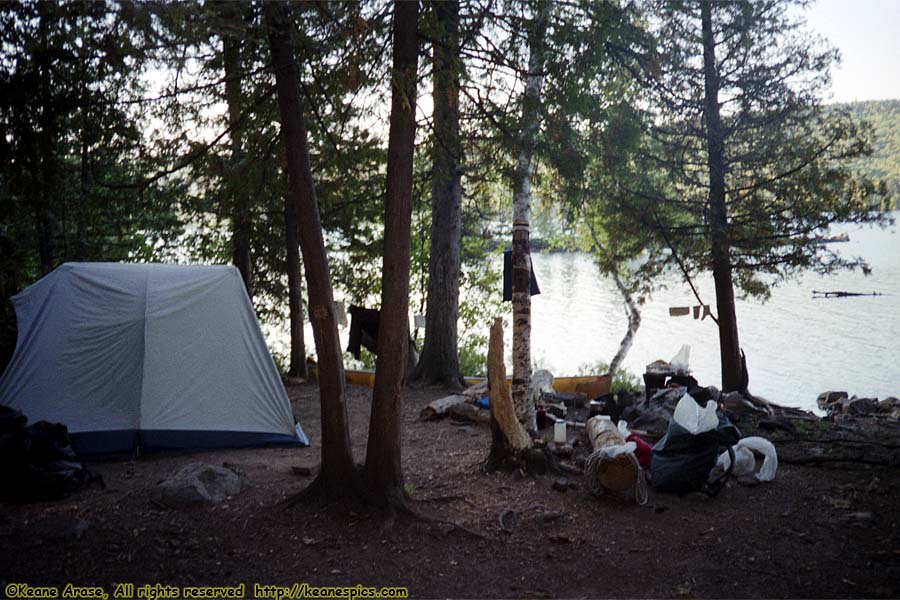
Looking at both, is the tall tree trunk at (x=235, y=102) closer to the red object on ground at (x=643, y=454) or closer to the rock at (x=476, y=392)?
the rock at (x=476, y=392)

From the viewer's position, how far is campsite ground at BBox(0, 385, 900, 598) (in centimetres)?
396

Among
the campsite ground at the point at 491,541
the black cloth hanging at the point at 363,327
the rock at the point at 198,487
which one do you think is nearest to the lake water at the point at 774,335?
the black cloth hanging at the point at 363,327

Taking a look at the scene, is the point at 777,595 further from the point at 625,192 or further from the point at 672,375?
the point at 625,192

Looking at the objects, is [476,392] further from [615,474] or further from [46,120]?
[46,120]

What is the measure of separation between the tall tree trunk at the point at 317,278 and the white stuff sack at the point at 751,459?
2.95 metres

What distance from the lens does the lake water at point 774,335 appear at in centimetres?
1658

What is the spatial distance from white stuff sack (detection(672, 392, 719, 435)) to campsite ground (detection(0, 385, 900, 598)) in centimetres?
51

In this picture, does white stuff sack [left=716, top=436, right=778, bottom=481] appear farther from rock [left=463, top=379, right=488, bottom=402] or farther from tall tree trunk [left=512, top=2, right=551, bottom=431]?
rock [left=463, top=379, right=488, bottom=402]

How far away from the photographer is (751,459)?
19.4 ft

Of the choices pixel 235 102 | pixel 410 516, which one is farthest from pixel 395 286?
pixel 235 102

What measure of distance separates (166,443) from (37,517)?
1828 mm

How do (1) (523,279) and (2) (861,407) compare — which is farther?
(2) (861,407)

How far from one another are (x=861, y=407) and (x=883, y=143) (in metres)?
4.00

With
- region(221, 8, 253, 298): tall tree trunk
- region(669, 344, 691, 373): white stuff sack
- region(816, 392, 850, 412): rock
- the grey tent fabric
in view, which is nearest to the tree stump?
the grey tent fabric
